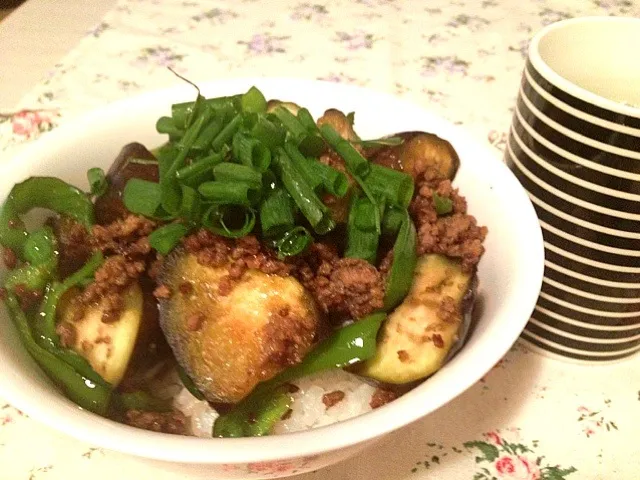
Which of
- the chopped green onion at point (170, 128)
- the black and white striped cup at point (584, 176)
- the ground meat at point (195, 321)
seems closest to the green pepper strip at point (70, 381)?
the ground meat at point (195, 321)

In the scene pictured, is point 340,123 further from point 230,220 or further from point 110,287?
point 110,287

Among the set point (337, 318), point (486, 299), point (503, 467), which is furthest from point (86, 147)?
point (503, 467)

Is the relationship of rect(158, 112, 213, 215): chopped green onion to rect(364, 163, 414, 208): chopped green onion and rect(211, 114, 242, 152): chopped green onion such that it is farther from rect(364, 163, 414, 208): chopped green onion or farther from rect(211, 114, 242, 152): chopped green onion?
rect(364, 163, 414, 208): chopped green onion

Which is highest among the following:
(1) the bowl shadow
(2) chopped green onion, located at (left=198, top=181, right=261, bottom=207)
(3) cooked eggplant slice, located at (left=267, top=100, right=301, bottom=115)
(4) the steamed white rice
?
(2) chopped green onion, located at (left=198, top=181, right=261, bottom=207)

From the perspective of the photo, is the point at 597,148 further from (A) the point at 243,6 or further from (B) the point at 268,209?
(A) the point at 243,6

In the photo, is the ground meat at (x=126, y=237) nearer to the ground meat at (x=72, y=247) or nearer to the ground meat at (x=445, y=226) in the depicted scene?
the ground meat at (x=72, y=247)

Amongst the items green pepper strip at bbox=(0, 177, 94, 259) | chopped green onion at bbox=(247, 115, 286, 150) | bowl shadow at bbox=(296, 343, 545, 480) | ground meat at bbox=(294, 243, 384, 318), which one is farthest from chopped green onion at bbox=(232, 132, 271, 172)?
bowl shadow at bbox=(296, 343, 545, 480)

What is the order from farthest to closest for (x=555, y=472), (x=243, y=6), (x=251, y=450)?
(x=243, y=6) → (x=555, y=472) → (x=251, y=450)
